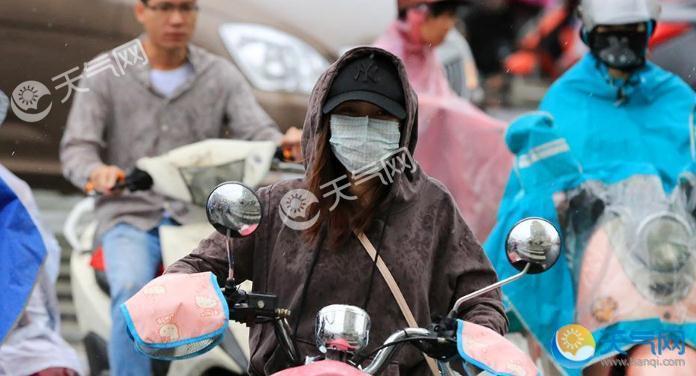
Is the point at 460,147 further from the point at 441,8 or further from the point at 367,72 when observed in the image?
the point at 367,72

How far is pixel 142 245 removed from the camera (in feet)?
20.4

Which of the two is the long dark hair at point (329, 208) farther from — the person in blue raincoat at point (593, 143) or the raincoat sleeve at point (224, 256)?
the person in blue raincoat at point (593, 143)

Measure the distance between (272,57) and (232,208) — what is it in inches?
159

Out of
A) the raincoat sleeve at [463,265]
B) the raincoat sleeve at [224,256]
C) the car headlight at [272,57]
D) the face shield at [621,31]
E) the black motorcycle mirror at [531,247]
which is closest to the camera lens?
the black motorcycle mirror at [531,247]

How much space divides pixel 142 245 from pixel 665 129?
7.17 ft

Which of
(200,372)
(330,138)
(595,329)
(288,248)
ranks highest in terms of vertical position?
(330,138)

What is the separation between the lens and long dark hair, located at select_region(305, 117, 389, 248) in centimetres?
394

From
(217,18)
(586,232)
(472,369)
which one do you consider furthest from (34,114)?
(472,369)

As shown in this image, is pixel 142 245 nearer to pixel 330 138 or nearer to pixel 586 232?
pixel 586 232

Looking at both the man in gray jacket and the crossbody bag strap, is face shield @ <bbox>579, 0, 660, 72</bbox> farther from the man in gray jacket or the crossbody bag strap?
the crossbody bag strap

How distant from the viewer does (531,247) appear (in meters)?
3.52

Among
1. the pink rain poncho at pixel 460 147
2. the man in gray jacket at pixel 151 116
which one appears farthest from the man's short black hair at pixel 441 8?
the man in gray jacket at pixel 151 116

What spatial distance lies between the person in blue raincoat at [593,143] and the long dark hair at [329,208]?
162 centimetres

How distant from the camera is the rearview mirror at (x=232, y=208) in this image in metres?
3.43
